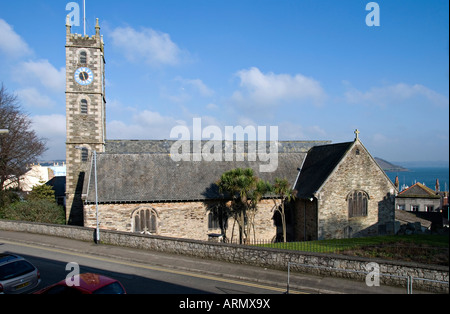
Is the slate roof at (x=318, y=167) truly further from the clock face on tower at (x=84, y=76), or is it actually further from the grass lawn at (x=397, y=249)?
the clock face on tower at (x=84, y=76)

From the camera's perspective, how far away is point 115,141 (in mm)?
36750

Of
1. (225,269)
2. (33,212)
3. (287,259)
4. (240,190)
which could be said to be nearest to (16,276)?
(225,269)

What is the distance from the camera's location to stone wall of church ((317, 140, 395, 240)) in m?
26.0

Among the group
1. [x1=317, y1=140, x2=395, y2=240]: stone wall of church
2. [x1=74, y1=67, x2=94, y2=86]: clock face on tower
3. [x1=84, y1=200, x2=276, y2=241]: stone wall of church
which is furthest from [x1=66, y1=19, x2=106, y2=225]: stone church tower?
[x1=317, y1=140, x2=395, y2=240]: stone wall of church

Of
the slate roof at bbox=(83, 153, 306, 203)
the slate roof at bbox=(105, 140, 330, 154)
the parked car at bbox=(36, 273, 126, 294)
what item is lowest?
the parked car at bbox=(36, 273, 126, 294)

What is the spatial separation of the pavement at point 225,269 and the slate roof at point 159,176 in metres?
5.22

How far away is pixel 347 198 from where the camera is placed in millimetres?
26562

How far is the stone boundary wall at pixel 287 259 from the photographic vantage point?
13.6 metres

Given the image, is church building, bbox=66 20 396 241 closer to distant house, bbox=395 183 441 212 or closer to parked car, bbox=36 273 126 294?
parked car, bbox=36 273 126 294

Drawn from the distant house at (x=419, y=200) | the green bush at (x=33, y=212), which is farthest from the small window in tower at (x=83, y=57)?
the distant house at (x=419, y=200)

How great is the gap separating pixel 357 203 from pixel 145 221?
17538mm

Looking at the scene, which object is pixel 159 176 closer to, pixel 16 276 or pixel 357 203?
pixel 16 276

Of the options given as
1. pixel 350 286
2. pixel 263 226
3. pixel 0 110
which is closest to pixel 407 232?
pixel 263 226

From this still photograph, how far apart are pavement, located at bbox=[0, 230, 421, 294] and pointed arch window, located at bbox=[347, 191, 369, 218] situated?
12.6 m
